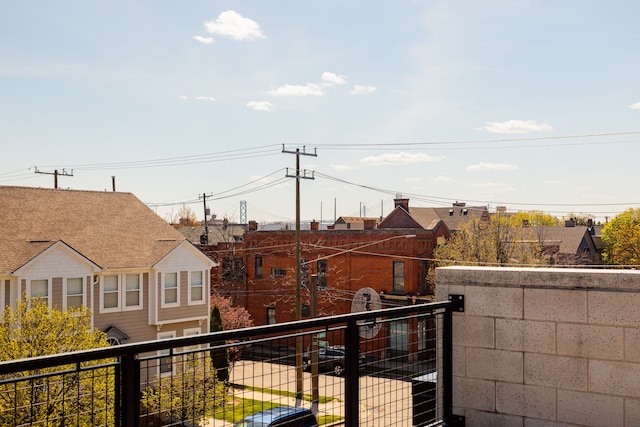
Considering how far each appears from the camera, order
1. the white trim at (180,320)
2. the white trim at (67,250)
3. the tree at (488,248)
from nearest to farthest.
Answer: the white trim at (67,250) < the white trim at (180,320) < the tree at (488,248)

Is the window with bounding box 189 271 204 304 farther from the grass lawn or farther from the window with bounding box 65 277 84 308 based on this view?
the grass lawn

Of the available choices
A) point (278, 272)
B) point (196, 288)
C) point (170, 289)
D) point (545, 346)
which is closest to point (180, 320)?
Result: point (170, 289)

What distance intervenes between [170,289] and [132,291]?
5.18 ft

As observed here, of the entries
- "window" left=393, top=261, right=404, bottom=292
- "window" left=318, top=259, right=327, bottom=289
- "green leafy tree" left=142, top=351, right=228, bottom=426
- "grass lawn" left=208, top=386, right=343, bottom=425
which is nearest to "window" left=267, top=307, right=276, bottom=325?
"window" left=318, top=259, right=327, bottom=289

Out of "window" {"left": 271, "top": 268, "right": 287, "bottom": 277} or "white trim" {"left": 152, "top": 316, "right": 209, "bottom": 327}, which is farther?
"window" {"left": 271, "top": 268, "right": 287, "bottom": 277}

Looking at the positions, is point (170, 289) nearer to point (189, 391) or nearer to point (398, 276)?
point (189, 391)

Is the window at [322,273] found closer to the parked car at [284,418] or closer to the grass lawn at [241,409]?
the grass lawn at [241,409]

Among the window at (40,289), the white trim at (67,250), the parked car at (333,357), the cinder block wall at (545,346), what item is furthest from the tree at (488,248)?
the cinder block wall at (545,346)

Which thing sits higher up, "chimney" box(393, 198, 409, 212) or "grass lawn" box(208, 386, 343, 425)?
"chimney" box(393, 198, 409, 212)

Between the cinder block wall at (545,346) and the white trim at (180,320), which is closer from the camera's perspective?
the cinder block wall at (545,346)

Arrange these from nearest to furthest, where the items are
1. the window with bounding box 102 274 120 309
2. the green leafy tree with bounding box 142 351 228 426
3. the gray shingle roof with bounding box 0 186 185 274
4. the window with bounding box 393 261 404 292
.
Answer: the green leafy tree with bounding box 142 351 228 426 < the gray shingle roof with bounding box 0 186 185 274 < the window with bounding box 102 274 120 309 < the window with bounding box 393 261 404 292

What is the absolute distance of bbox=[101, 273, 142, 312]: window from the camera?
21.5 meters

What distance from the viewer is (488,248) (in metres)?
31.2

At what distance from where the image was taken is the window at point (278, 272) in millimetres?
36719
